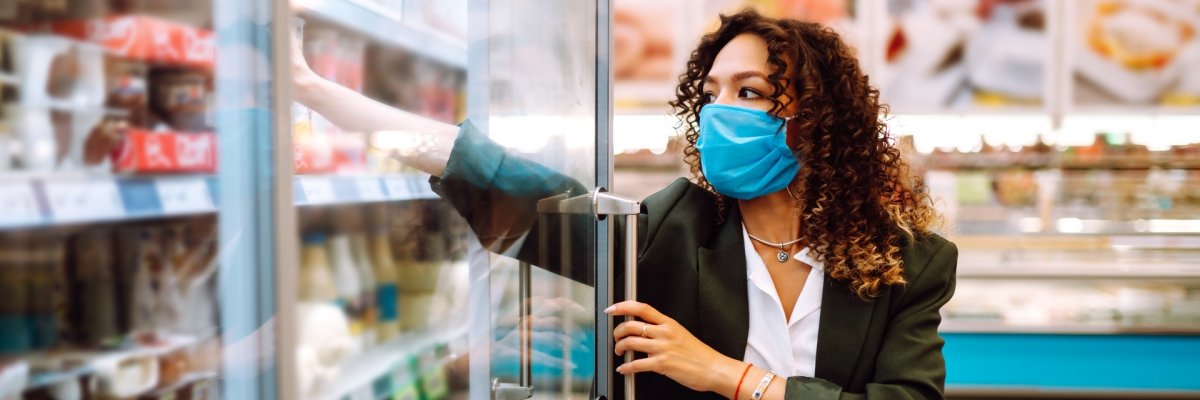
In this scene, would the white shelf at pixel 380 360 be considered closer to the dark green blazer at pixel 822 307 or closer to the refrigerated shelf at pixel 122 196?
the refrigerated shelf at pixel 122 196

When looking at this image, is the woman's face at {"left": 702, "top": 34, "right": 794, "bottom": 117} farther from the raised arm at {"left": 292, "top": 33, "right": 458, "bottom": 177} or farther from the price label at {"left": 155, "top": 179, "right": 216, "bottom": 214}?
the price label at {"left": 155, "top": 179, "right": 216, "bottom": 214}

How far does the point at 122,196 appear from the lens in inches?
19.3

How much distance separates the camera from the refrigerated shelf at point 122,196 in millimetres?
406

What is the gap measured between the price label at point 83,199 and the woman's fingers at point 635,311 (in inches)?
32.1

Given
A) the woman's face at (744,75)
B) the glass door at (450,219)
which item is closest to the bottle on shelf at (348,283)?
the glass door at (450,219)

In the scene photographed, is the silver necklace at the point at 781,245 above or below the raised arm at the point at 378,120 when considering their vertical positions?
below

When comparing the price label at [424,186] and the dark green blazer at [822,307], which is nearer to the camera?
the price label at [424,186]

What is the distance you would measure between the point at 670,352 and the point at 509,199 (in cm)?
45

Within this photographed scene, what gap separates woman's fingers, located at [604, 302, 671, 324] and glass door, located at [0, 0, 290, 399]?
771mm

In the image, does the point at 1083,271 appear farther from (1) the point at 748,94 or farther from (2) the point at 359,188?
(2) the point at 359,188

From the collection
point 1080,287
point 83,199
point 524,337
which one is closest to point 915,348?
point 524,337


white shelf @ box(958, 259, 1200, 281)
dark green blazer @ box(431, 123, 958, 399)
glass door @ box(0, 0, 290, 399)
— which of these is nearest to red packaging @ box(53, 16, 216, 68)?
glass door @ box(0, 0, 290, 399)

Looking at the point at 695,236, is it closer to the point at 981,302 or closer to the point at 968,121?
the point at 981,302

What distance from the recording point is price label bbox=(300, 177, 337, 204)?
1.79ft
